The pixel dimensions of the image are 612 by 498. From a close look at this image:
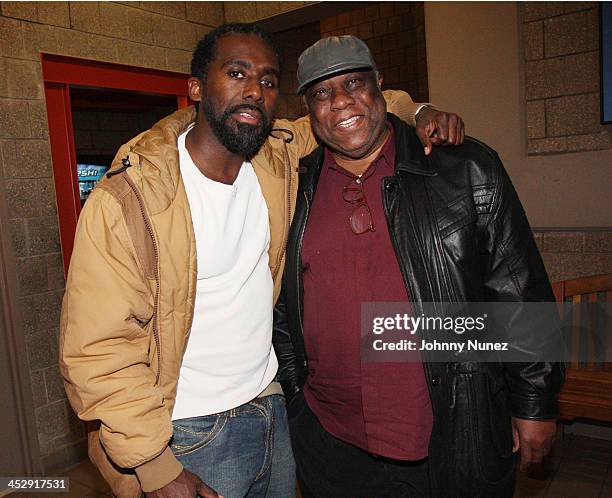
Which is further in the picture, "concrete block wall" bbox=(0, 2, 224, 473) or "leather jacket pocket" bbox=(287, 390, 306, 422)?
"concrete block wall" bbox=(0, 2, 224, 473)

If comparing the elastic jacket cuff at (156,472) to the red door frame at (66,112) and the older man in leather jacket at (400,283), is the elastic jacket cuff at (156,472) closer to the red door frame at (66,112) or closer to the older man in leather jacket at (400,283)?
the older man in leather jacket at (400,283)

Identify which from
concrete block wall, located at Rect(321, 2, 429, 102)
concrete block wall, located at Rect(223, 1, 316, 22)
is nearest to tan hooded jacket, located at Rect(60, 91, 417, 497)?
concrete block wall, located at Rect(223, 1, 316, 22)

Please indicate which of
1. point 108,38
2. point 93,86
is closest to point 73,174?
point 93,86

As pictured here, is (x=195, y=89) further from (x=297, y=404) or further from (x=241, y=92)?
(x=297, y=404)

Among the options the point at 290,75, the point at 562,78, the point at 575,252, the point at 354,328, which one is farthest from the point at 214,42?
the point at 290,75

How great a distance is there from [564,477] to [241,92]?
2.63 m

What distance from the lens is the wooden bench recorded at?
256 centimetres

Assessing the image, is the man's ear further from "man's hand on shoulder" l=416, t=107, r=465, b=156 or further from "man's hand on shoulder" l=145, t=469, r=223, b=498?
"man's hand on shoulder" l=145, t=469, r=223, b=498

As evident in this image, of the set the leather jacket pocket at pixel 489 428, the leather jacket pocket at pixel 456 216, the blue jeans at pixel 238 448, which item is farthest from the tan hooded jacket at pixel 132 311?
the leather jacket pocket at pixel 489 428

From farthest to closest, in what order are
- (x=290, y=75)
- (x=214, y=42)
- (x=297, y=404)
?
(x=290, y=75) < (x=297, y=404) < (x=214, y=42)

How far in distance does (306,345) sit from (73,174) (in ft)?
7.45

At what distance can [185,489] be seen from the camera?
1.34 metres

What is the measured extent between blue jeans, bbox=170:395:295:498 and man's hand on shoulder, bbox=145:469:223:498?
0.29 feet
